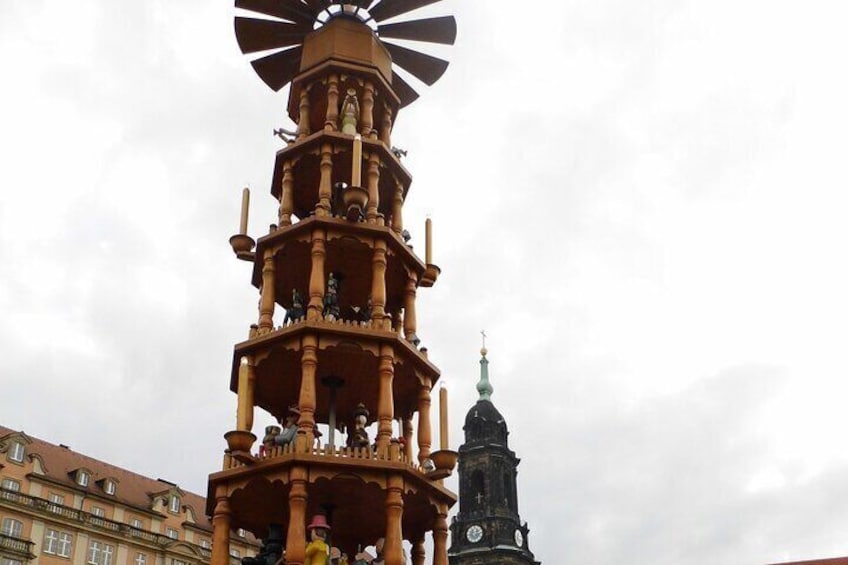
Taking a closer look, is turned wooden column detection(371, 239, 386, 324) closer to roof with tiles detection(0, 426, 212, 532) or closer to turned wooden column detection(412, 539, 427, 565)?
turned wooden column detection(412, 539, 427, 565)

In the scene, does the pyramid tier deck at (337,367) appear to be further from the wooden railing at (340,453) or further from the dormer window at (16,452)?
the dormer window at (16,452)

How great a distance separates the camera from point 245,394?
23.4 metres

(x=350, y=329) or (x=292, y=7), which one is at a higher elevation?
(x=292, y=7)

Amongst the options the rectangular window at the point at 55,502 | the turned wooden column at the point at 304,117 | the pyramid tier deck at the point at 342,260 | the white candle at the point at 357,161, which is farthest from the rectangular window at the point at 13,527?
the white candle at the point at 357,161

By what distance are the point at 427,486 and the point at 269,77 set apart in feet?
51.6

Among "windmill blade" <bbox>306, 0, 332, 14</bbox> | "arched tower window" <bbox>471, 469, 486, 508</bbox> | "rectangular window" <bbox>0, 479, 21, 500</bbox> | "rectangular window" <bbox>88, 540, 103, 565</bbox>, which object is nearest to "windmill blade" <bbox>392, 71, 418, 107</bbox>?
"windmill blade" <bbox>306, 0, 332, 14</bbox>

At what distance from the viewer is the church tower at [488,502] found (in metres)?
95.1

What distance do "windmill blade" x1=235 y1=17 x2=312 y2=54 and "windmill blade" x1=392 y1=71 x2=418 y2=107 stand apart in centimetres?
333

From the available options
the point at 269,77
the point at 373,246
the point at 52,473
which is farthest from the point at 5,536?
the point at 373,246

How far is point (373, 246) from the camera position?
2547cm

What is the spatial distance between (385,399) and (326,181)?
22.6 ft

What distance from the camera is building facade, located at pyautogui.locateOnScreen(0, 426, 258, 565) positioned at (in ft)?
197

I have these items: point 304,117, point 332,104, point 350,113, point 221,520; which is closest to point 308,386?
point 221,520

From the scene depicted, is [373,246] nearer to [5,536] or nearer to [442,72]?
[442,72]
